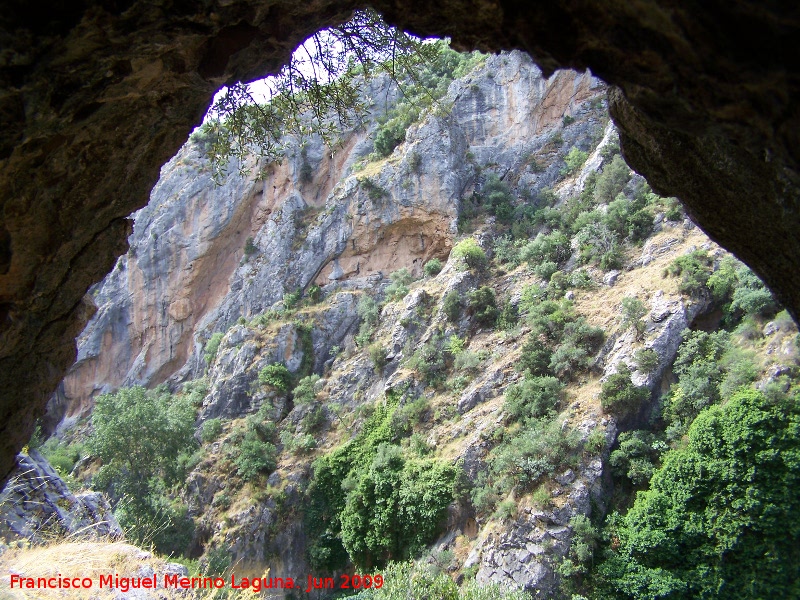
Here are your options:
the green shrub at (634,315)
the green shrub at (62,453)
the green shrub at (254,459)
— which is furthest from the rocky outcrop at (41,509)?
the green shrub at (62,453)

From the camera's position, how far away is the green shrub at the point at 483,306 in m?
21.5

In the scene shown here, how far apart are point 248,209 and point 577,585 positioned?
2730 centimetres

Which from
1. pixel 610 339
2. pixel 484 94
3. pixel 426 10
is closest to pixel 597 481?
pixel 610 339

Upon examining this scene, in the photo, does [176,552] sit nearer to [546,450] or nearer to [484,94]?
[546,450]

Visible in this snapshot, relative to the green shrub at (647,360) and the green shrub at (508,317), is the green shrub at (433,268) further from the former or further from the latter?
the green shrub at (647,360)

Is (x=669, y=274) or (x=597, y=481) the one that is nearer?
(x=597, y=481)

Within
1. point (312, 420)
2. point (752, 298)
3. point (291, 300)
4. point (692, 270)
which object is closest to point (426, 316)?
point (312, 420)

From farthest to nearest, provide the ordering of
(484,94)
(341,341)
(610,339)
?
1. (484,94)
2. (341,341)
3. (610,339)

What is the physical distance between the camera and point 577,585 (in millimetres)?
12930

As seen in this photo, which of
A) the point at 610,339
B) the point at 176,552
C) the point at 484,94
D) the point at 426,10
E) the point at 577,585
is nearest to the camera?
the point at 426,10

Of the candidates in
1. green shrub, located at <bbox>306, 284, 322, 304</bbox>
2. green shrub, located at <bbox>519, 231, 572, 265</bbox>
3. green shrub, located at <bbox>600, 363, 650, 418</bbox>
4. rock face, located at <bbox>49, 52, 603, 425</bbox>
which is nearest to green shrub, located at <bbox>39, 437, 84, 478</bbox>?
rock face, located at <bbox>49, 52, 603, 425</bbox>

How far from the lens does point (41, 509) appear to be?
809 cm

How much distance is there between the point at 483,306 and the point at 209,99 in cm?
1874

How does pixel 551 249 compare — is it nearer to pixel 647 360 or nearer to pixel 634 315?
pixel 634 315
